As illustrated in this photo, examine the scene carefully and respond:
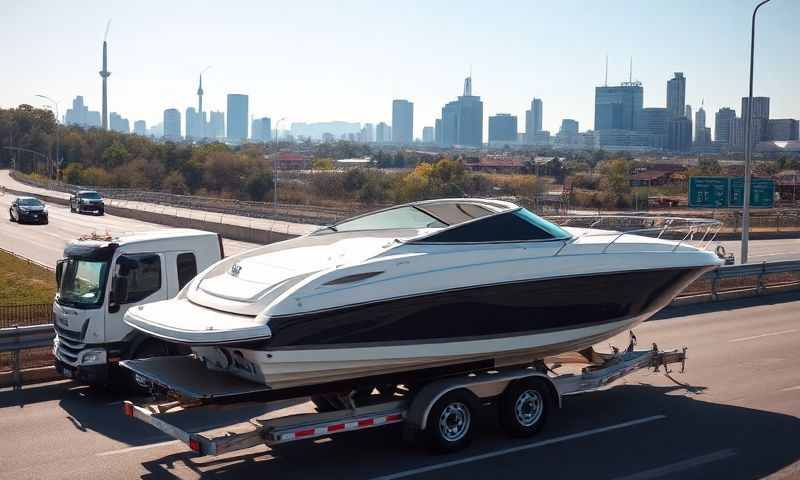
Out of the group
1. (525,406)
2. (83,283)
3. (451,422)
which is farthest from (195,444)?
(83,283)

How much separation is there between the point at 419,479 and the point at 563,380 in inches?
108

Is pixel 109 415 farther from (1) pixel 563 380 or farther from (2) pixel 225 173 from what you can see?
(2) pixel 225 173

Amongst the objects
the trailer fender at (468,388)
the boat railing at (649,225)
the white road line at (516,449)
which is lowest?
the white road line at (516,449)

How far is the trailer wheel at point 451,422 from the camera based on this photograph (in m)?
9.70

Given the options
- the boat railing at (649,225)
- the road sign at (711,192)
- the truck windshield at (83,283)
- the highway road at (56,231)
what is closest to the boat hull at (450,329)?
the boat railing at (649,225)

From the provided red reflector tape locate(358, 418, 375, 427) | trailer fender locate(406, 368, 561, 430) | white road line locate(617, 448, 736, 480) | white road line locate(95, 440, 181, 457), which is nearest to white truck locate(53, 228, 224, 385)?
white road line locate(95, 440, 181, 457)

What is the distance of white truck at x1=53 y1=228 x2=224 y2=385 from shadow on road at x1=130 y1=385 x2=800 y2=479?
110 inches

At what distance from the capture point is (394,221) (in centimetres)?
1134

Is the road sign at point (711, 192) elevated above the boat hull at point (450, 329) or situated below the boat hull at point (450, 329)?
above

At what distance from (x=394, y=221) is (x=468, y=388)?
2486mm

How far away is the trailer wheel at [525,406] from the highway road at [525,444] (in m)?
0.16

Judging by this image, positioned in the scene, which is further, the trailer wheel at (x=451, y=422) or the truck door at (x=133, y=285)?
the truck door at (x=133, y=285)

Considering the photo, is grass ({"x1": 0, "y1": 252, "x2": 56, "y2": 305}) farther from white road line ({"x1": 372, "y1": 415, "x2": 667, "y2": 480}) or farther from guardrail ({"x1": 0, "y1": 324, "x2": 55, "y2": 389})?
white road line ({"x1": 372, "y1": 415, "x2": 667, "y2": 480})

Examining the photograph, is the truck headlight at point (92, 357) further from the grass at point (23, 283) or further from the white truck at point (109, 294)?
the grass at point (23, 283)
